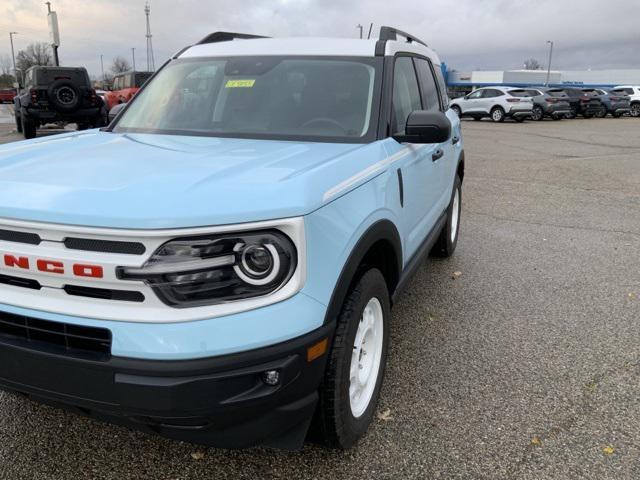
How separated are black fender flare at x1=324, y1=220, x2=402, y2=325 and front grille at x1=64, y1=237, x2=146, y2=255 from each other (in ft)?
2.35

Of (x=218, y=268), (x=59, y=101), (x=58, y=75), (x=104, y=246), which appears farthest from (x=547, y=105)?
(x=104, y=246)

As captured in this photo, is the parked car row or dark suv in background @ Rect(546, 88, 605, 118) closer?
the parked car row

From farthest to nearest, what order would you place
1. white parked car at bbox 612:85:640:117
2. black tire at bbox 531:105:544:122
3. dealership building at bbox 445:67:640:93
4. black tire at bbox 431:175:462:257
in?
dealership building at bbox 445:67:640:93 → white parked car at bbox 612:85:640:117 → black tire at bbox 531:105:544:122 → black tire at bbox 431:175:462:257

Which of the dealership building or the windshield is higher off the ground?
the dealership building

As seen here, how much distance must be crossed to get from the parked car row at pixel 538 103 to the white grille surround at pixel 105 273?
2328 cm

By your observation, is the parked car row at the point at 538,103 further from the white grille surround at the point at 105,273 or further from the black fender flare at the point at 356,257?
the white grille surround at the point at 105,273

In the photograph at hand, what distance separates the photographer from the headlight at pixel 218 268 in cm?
182

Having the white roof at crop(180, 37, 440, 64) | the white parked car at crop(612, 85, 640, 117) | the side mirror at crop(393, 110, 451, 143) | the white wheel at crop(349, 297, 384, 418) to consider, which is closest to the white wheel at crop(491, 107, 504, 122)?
Result: the white parked car at crop(612, 85, 640, 117)

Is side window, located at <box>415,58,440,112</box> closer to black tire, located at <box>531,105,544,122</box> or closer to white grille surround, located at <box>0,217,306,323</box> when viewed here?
white grille surround, located at <box>0,217,306,323</box>

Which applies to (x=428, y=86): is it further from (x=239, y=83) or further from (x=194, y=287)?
(x=194, y=287)

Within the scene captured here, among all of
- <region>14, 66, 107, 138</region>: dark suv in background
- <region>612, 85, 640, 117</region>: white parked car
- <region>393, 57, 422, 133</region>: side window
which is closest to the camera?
<region>393, 57, 422, 133</region>: side window

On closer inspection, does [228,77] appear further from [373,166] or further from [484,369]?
[484,369]

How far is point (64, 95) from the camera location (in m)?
14.8

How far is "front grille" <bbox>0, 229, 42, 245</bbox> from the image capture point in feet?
6.21
